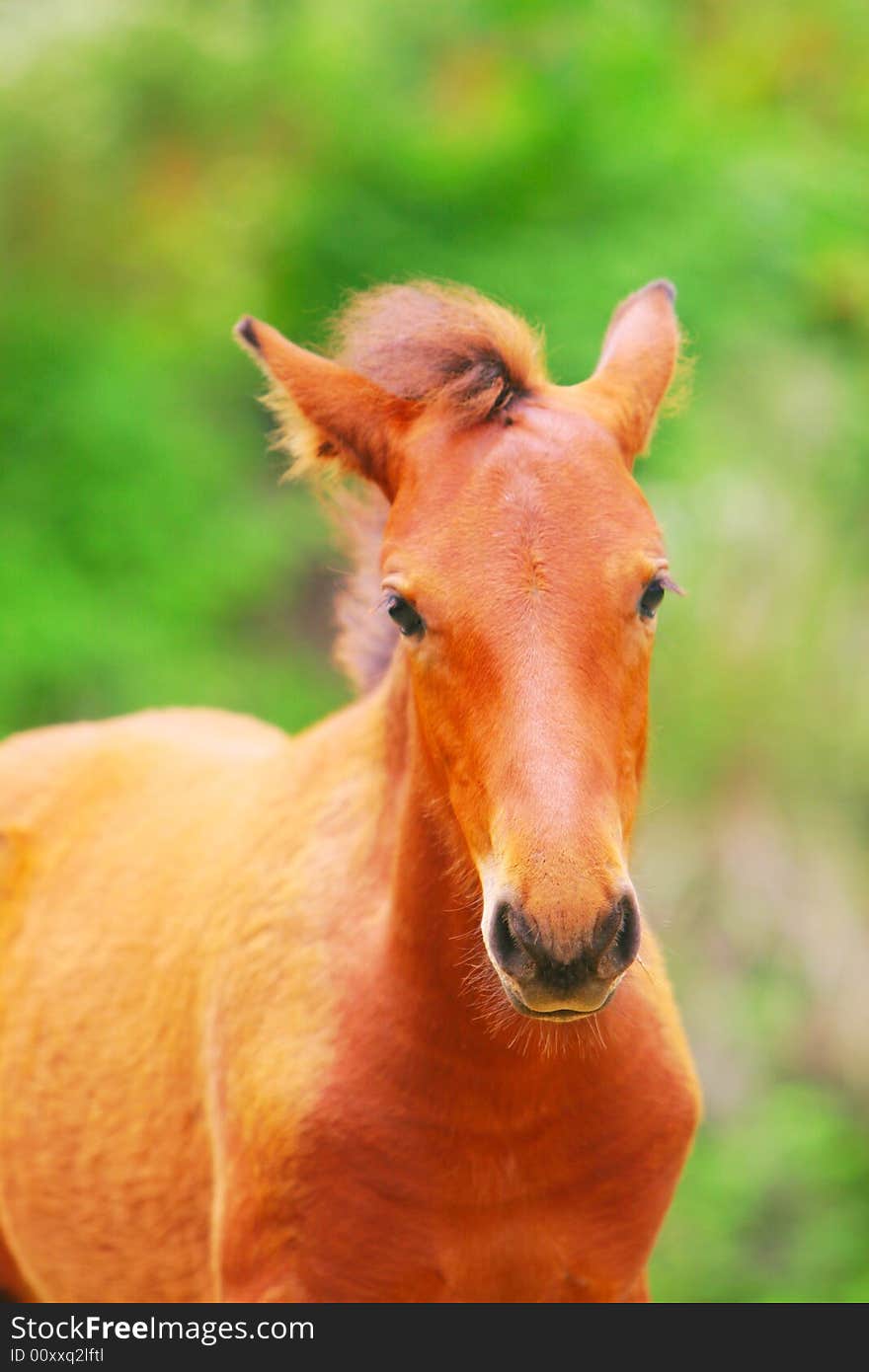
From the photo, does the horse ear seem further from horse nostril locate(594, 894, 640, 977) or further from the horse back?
the horse back

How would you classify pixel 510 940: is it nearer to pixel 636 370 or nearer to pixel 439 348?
pixel 439 348

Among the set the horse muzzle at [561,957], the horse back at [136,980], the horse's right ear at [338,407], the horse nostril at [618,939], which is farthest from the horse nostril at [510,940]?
the horse's right ear at [338,407]

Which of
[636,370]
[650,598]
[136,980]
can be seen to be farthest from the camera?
[136,980]

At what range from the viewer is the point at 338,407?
10.8 ft

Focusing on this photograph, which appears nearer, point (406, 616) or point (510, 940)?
point (510, 940)

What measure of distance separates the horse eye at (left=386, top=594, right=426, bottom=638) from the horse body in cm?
4

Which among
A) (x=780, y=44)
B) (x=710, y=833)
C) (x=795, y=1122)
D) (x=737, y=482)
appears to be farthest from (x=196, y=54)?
(x=795, y=1122)

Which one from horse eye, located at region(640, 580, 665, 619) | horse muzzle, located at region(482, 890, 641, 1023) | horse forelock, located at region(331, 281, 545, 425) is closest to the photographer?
horse muzzle, located at region(482, 890, 641, 1023)

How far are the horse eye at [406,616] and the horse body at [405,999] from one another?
4cm

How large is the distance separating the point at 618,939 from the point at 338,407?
4.07 ft

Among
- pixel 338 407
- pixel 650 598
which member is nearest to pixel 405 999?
pixel 650 598

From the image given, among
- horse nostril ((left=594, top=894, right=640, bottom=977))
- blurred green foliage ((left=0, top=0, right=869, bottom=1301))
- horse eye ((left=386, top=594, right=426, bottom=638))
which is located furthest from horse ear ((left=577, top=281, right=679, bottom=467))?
blurred green foliage ((left=0, top=0, right=869, bottom=1301))

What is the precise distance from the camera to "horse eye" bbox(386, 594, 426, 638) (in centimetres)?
301
